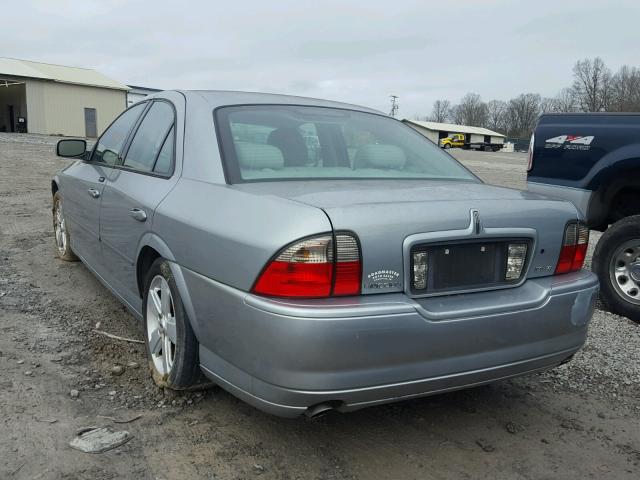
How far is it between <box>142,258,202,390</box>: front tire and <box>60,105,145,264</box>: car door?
1133 millimetres

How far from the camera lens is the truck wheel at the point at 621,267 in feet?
15.2

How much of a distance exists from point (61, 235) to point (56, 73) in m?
41.3

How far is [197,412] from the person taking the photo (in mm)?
2979

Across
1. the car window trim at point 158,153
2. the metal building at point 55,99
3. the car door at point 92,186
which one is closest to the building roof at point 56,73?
the metal building at point 55,99

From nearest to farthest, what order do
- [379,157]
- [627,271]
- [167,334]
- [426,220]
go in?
[426,220], [167,334], [379,157], [627,271]

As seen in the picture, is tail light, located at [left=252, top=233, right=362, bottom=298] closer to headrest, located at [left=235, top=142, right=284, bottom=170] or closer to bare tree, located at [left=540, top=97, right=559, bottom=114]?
headrest, located at [left=235, top=142, right=284, bottom=170]

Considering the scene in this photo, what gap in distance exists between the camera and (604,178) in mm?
4828

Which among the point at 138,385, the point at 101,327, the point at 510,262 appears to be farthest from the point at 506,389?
the point at 101,327

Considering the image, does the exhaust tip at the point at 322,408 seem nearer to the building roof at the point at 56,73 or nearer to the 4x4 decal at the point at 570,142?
the 4x4 decal at the point at 570,142

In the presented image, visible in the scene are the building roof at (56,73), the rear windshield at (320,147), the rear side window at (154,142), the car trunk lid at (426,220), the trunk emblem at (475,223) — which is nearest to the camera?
the car trunk lid at (426,220)

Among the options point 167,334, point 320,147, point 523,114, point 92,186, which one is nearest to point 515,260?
point 320,147

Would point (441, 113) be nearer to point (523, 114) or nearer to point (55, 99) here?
point (523, 114)

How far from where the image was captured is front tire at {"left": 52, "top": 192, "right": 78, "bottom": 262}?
549 cm

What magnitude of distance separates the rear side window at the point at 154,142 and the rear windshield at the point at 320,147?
404 mm
